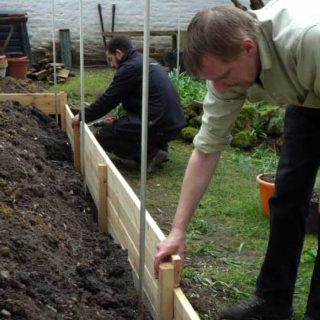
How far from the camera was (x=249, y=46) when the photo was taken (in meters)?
2.14

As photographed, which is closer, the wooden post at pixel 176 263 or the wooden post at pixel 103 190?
the wooden post at pixel 176 263

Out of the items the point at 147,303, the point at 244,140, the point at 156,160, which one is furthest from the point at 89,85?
the point at 147,303

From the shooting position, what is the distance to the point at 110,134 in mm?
6391

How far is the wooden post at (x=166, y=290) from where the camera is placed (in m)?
2.61

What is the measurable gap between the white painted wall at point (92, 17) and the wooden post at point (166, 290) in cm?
1184

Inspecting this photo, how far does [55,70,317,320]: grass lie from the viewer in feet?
12.5

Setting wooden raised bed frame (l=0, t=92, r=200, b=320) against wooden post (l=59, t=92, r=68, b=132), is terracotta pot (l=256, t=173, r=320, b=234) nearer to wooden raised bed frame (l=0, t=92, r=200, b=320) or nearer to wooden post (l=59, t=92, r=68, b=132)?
wooden raised bed frame (l=0, t=92, r=200, b=320)

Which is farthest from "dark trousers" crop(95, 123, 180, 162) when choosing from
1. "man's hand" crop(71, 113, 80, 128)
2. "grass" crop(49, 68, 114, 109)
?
"grass" crop(49, 68, 114, 109)

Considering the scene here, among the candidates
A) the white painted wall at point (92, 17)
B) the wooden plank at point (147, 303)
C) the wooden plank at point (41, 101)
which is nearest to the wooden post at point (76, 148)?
the wooden plank at point (41, 101)

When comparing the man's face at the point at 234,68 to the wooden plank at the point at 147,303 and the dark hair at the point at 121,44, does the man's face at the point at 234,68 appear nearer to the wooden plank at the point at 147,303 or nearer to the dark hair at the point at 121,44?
the wooden plank at the point at 147,303

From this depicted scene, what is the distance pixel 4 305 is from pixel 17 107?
4.26 meters

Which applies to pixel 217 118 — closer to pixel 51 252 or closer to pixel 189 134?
pixel 51 252

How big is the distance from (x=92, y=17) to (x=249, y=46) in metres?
12.6

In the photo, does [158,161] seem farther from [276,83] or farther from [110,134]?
[276,83]
